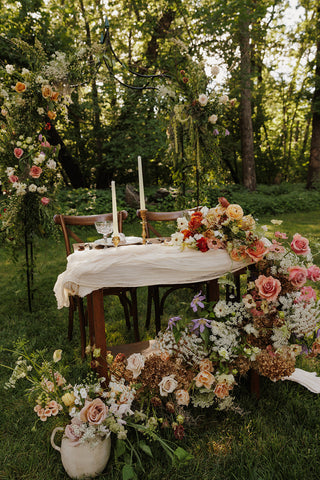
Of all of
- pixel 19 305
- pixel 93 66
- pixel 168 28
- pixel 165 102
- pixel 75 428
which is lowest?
pixel 19 305

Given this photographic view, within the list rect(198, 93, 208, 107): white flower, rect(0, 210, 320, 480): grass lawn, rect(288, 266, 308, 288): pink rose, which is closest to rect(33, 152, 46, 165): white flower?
rect(198, 93, 208, 107): white flower

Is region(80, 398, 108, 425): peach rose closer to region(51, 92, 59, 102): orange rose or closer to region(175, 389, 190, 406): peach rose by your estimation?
region(175, 389, 190, 406): peach rose

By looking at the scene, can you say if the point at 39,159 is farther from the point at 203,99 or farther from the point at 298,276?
the point at 298,276

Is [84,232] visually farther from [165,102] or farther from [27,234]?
[165,102]

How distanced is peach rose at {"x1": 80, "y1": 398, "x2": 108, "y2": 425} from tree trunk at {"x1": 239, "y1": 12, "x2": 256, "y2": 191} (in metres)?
10.4

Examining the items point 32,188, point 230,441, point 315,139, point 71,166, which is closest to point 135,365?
point 230,441

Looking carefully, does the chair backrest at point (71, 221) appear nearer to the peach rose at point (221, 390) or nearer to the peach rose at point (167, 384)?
the peach rose at point (167, 384)

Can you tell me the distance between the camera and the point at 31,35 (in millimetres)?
8500

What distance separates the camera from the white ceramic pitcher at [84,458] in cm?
173

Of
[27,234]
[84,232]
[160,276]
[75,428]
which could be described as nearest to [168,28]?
[84,232]

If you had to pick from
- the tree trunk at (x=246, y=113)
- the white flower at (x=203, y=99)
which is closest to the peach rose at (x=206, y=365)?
the white flower at (x=203, y=99)

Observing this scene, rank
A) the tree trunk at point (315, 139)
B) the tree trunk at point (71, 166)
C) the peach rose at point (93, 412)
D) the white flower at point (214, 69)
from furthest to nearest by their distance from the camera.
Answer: the tree trunk at point (315, 139) < the tree trunk at point (71, 166) < the white flower at point (214, 69) < the peach rose at point (93, 412)

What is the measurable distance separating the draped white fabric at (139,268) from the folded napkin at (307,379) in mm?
948

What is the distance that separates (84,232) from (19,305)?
3.82 metres
